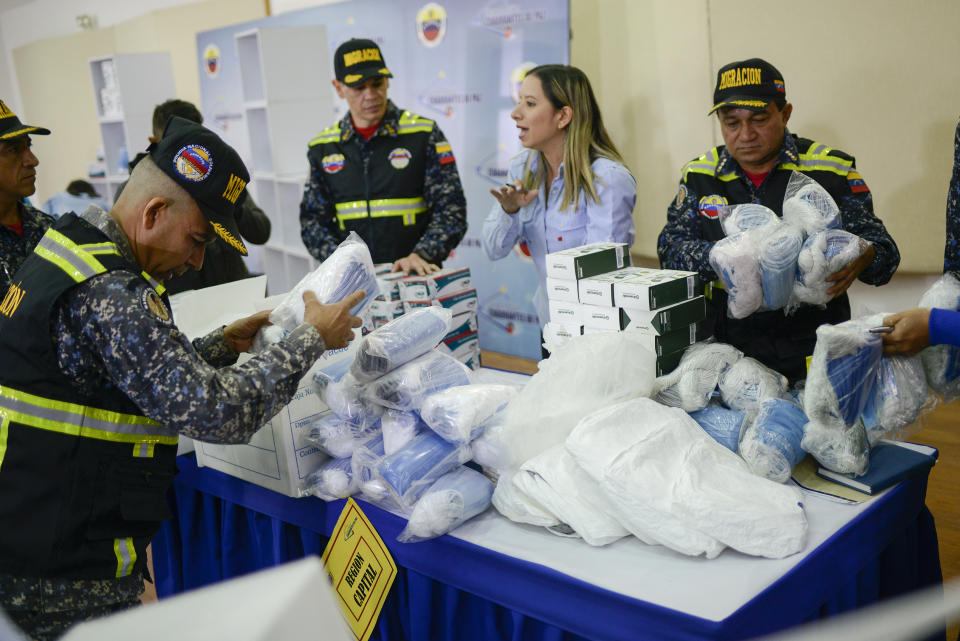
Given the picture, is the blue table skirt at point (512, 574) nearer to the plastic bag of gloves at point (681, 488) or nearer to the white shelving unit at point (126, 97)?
the plastic bag of gloves at point (681, 488)

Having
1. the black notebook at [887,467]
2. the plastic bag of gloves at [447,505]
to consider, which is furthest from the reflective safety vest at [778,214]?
the plastic bag of gloves at [447,505]

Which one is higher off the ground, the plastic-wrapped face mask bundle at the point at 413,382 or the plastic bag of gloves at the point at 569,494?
the plastic-wrapped face mask bundle at the point at 413,382

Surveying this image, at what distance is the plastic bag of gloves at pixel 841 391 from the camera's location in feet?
4.87

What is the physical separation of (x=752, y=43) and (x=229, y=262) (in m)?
2.65

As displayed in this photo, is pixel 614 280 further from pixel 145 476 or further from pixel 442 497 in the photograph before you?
pixel 145 476

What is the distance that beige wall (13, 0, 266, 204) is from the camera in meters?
7.57

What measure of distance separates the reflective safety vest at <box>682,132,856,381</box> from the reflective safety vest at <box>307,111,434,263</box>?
1.24 m

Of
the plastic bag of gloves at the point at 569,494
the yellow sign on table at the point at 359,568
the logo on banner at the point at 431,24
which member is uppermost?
the logo on banner at the point at 431,24

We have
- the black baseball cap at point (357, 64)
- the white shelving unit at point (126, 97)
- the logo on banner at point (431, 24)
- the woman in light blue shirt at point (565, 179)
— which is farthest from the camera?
the white shelving unit at point (126, 97)

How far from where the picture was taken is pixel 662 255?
2480 mm

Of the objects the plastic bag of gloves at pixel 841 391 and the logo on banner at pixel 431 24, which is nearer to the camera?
the plastic bag of gloves at pixel 841 391

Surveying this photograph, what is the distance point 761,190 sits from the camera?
2.33 meters

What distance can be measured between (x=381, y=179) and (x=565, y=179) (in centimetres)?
85

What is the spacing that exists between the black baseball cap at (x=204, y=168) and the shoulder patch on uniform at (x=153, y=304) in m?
0.18
